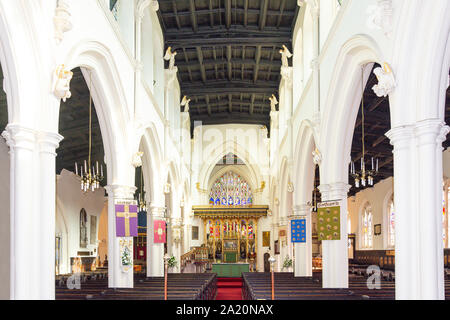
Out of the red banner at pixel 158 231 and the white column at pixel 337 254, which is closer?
the white column at pixel 337 254

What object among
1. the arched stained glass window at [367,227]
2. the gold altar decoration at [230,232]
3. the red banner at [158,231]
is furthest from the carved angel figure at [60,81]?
the gold altar decoration at [230,232]

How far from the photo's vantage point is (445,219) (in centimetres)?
1414

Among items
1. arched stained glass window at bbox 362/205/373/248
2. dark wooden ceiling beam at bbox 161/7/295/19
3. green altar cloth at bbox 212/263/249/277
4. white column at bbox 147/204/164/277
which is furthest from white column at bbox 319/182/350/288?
arched stained glass window at bbox 362/205/373/248

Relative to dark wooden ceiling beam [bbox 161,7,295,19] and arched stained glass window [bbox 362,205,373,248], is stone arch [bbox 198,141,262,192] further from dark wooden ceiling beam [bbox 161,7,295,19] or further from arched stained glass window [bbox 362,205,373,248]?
dark wooden ceiling beam [bbox 161,7,295,19]

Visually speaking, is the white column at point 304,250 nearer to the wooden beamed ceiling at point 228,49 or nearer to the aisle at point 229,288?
the aisle at point 229,288

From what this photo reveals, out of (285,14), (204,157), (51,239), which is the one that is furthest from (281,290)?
(204,157)

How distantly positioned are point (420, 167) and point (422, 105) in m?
0.76

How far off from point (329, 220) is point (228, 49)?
31.3 ft

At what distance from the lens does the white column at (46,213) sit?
6391mm

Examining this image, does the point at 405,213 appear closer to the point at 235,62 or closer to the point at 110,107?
the point at 110,107

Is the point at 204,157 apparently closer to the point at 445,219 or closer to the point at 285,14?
the point at 285,14

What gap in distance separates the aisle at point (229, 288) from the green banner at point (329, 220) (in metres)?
7.01

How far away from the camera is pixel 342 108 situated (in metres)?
10.1

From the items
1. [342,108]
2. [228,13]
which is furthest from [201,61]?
[342,108]
